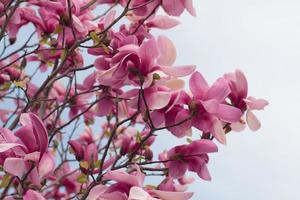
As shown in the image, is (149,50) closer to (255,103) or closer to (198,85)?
(198,85)

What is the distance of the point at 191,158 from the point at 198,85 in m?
0.20

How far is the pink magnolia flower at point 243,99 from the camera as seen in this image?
1.50 metres

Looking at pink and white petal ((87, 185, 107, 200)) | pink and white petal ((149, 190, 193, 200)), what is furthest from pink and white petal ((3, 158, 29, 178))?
pink and white petal ((149, 190, 193, 200))

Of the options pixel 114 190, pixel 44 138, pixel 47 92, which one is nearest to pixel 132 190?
pixel 114 190

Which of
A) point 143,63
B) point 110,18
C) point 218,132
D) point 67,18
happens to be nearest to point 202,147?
point 218,132

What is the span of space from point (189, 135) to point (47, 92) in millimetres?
1149

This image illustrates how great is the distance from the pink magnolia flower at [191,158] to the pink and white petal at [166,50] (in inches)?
8.7

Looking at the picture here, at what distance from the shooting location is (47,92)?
2.45 meters

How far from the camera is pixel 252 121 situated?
154cm

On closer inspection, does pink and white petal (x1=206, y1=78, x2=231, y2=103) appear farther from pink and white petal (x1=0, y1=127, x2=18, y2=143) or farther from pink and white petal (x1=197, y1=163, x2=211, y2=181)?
pink and white petal (x1=0, y1=127, x2=18, y2=143)

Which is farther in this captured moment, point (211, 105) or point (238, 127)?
point (238, 127)

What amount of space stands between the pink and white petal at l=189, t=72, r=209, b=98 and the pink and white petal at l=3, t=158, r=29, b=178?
463 millimetres

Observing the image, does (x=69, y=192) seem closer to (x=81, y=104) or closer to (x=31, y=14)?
(x=81, y=104)

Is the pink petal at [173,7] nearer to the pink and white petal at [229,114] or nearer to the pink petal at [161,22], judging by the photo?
the pink petal at [161,22]
